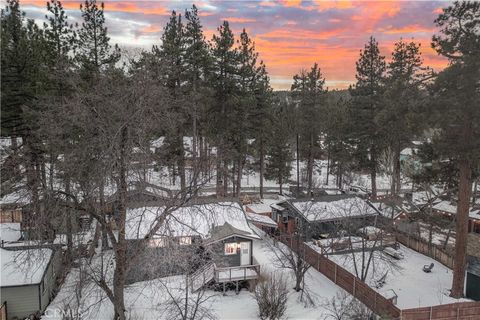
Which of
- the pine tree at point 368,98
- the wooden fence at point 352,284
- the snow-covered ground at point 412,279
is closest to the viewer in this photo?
the wooden fence at point 352,284

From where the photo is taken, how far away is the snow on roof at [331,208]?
1134 inches

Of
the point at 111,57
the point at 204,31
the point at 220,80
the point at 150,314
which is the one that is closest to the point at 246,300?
the point at 150,314

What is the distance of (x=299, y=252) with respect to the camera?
62.5 ft

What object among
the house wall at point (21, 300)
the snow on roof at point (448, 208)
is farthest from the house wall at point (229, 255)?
the snow on roof at point (448, 208)

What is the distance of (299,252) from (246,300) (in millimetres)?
3753

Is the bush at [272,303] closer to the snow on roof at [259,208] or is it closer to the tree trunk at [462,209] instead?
the tree trunk at [462,209]

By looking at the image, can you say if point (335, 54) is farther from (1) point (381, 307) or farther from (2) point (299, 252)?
(1) point (381, 307)

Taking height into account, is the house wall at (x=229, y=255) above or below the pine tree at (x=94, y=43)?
below

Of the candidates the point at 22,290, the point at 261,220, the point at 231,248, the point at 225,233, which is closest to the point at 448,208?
the point at 261,220

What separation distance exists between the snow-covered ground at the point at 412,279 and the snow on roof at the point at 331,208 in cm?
460

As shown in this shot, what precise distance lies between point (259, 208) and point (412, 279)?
18.1 meters

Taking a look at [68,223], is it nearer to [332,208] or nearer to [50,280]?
[50,280]

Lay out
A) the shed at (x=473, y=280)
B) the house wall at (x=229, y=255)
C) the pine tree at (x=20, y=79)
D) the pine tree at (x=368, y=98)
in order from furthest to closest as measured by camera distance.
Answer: the pine tree at (x=368, y=98) → the house wall at (x=229, y=255) → the pine tree at (x=20, y=79) → the shed at (x=473, y=280)

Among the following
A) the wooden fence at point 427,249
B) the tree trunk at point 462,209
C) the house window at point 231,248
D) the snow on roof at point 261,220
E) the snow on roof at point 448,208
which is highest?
the tree trunk at point 462,209
